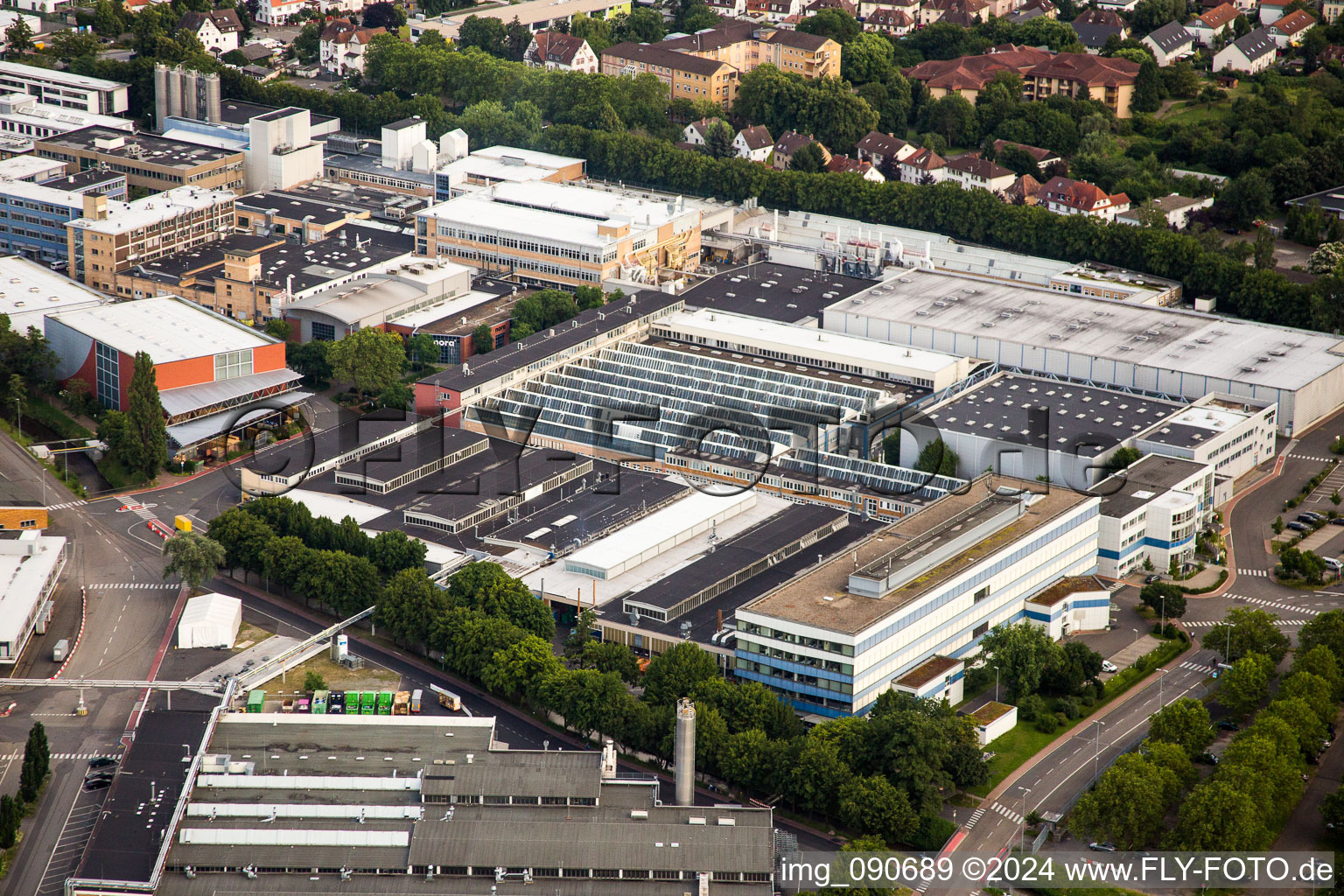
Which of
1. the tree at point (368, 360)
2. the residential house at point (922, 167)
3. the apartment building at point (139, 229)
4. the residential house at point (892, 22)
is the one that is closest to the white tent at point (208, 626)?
the tree at point (368, 360)

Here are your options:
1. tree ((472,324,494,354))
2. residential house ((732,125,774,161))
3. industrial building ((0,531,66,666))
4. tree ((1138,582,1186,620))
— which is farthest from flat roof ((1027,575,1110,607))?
residential house ((732,125,774,161))

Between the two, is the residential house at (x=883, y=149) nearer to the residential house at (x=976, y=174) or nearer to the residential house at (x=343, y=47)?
the residential house at (x=976, y=174)

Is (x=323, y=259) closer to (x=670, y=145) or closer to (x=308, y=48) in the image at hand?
(x=670, y=145)

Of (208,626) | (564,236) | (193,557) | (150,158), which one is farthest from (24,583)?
(150,158)

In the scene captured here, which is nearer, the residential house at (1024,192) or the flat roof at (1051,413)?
the flat roof at (1051,413)

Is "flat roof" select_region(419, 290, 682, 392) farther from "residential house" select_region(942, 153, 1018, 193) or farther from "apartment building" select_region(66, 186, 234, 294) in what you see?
"residential house" select_region(942, 153, 1018, 193)

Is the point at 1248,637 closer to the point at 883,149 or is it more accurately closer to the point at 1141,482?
the point at 1141,482

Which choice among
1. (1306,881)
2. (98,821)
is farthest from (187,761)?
(1306,881)
